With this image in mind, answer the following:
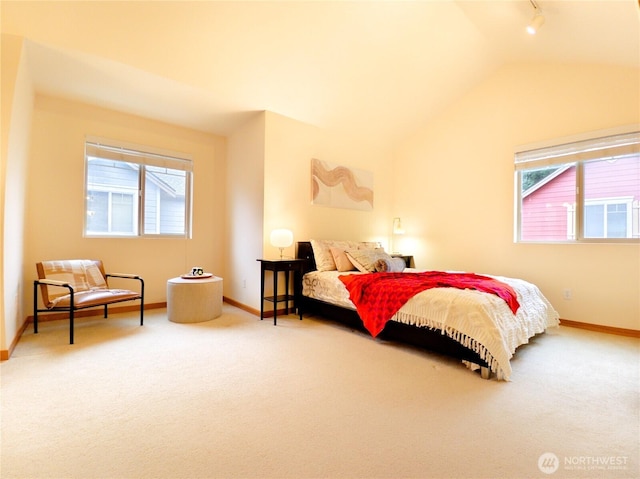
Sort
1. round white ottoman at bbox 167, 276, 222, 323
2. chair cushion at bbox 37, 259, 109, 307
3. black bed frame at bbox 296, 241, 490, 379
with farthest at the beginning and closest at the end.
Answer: round white ottoman at bbox 167, 276, 222, 323 → chair cushion at bbox 37, 259, 109, 307 → black bed frame at bbox 296, 241, 490, 379

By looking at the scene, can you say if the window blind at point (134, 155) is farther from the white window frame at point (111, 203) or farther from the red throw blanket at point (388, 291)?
the red throw blanket at point (388, 291)

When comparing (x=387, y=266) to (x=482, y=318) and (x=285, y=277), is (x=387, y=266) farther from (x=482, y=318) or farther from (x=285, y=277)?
(x=482, y=318)

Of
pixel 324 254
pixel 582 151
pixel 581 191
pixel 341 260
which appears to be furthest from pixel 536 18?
pixel 324 254

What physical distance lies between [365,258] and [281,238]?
1.12 metres

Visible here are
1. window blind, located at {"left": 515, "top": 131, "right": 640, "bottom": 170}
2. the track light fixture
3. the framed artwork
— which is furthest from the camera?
the framed artwork

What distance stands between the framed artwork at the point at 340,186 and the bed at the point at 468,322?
5.14ft

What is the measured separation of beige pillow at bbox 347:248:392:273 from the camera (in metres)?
3.87

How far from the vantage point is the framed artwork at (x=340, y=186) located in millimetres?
4457

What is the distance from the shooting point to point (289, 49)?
320cm

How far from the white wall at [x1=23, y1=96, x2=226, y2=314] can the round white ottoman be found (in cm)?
90

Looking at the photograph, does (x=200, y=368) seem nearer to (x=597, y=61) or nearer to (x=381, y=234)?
(x=381, y=234)

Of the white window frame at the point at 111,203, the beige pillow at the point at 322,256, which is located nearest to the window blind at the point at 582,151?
the beige pillow at the point at 322,256

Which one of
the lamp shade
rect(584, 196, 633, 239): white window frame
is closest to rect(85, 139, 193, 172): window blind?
the lamp shade

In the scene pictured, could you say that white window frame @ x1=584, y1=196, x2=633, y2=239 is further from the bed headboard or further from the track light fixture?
the bed headboard
